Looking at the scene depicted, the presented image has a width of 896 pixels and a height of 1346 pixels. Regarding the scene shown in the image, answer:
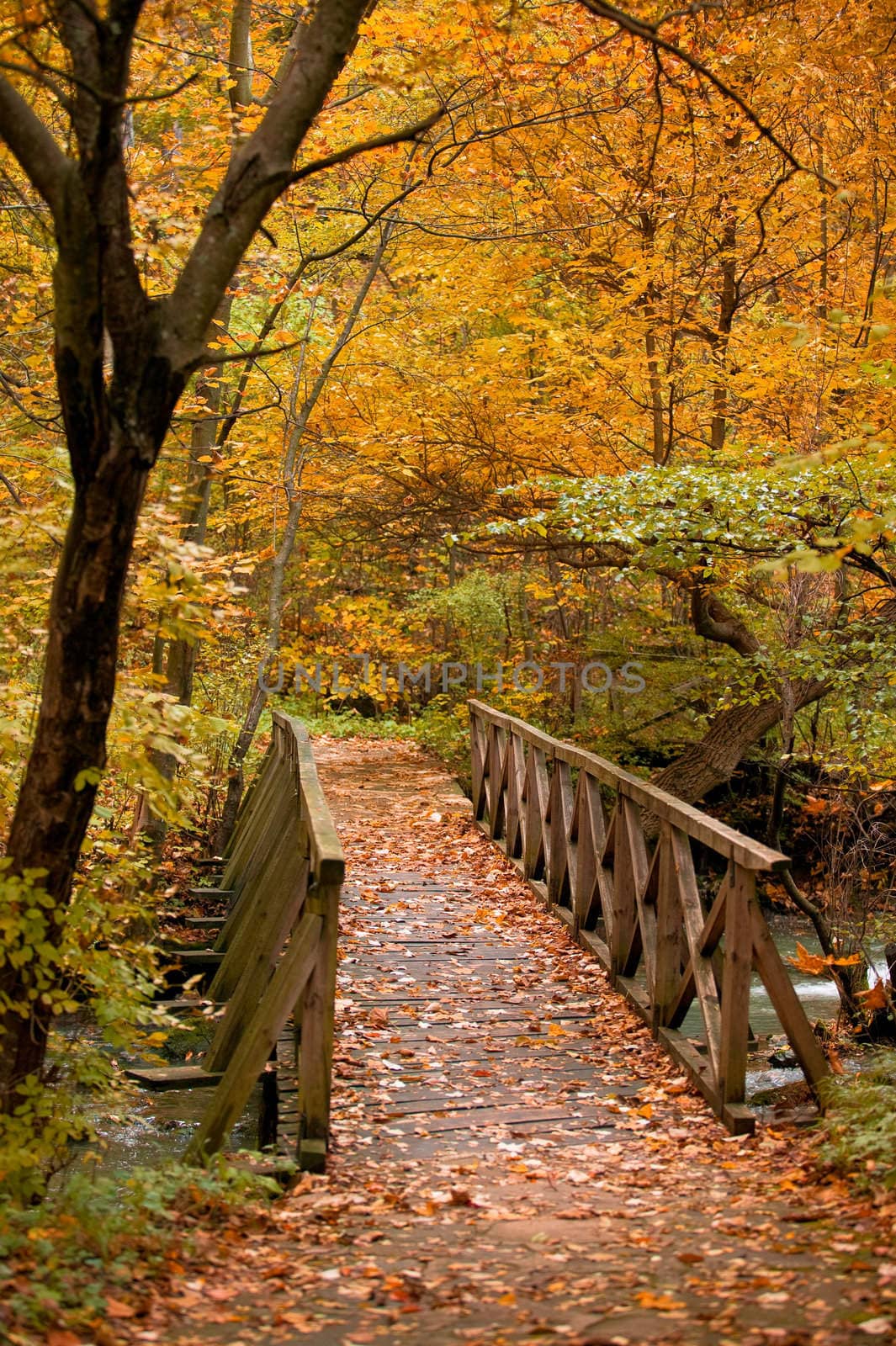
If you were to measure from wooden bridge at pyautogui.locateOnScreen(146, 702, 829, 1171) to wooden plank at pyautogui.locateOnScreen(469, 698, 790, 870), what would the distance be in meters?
0.01

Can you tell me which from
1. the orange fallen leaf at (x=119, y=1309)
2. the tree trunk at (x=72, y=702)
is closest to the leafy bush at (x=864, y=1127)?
the orange fallen leaf at (x=119, y=1309)

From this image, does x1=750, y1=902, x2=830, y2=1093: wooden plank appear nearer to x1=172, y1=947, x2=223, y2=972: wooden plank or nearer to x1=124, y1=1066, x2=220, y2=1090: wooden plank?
x1=124, y1=1066, x2=220, y2=1090: wooden plank

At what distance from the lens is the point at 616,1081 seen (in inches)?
213

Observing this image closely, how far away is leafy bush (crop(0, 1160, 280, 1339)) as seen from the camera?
2998 mm

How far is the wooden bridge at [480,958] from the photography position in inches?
180

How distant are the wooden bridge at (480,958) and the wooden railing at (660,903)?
11 mm

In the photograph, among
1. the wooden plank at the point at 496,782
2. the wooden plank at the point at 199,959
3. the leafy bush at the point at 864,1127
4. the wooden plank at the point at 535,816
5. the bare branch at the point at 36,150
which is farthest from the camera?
the wooden plank at the point at 496,782

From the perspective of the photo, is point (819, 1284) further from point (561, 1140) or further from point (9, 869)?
point (9, 869)

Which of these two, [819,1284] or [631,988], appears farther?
[631,988]

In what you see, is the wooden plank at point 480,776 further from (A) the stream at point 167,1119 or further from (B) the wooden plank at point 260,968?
(B) the wooden plank at point 260,968

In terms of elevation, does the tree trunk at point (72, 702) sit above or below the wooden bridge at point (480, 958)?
above

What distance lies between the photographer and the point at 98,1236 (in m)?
3.44

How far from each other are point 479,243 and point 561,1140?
31.7 feet

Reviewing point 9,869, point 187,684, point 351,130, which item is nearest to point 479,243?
point 351,130
